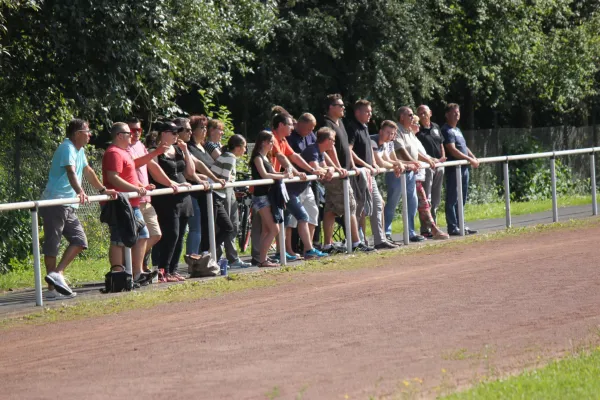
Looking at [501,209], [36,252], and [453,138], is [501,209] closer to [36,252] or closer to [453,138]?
[453,138]

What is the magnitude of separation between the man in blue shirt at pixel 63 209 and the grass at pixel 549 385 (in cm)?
634

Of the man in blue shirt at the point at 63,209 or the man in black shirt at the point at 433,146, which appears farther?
the man in black shirt at the point at 433,146

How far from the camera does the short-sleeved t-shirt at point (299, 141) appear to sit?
52.7 feet

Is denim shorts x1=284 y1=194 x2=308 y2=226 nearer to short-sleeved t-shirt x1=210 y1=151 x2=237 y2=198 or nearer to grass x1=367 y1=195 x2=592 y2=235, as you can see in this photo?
short-sleeved t-shirt x1=210 y1=151 x2=237 y2=198

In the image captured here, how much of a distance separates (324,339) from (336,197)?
7.05 m

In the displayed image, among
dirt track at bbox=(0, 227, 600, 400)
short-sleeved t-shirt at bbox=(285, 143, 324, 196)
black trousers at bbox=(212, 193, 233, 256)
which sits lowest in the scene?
dirt track at bbox=(0, 227, 600, 400)

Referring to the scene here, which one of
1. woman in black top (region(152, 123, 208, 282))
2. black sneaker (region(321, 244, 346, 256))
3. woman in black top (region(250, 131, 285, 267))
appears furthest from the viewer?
black sneaker (region(321, 244, 346, 256))

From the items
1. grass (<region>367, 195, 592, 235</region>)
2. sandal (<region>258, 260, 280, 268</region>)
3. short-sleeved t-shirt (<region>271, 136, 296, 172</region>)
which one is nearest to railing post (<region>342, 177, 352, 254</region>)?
short-sleeved t-shirt (<region>271, 136, 296, 172</region>)

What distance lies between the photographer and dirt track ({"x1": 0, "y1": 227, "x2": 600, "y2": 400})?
752cm

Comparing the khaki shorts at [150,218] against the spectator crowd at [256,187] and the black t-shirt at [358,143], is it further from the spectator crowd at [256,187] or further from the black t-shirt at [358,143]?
the black t-shirt at [358,143]

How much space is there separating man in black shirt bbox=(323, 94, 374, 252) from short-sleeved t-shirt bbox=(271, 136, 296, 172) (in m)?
0.62

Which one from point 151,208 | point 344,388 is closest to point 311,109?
point 151,208

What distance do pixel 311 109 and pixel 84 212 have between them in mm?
10483

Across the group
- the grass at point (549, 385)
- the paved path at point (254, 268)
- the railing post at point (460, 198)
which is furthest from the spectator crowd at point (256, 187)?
the grass at point (549, 385)
